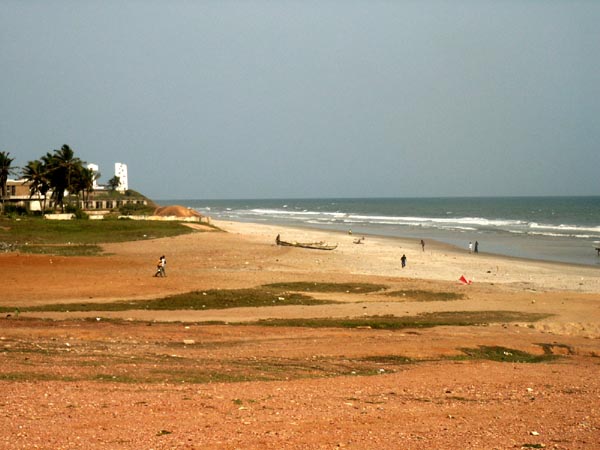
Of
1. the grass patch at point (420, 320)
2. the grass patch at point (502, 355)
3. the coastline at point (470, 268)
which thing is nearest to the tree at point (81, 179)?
the coastline at point (470, 268)

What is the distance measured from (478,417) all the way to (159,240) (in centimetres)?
4614

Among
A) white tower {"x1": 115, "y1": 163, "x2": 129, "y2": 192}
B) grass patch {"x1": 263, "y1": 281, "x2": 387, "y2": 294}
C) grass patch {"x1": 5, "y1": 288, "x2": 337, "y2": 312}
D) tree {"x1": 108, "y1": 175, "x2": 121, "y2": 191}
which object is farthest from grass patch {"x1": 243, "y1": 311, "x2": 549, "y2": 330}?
Answer: white tower {"x1": 115, "y1": 163, "x2": 129, "y2": 192}

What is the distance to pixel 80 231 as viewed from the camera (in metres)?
58.6

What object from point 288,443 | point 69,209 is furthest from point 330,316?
point 69,209

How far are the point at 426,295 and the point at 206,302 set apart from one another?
10.2 metres

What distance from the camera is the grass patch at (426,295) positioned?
3019 cm

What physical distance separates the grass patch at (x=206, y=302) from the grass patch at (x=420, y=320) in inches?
172

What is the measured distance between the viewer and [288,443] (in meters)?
10.4

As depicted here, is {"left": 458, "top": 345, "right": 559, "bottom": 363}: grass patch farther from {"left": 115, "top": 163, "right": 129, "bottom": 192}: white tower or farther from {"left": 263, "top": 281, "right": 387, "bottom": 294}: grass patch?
{"left": 115, "top": 163, "right": 129, "bottom": 192}: white tower

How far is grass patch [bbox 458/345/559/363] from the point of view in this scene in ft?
60.9

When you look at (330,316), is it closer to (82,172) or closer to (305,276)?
(305,276)

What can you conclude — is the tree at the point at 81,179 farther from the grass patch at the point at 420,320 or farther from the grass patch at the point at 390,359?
the grass patch at the point at 390,359

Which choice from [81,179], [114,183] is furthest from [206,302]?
[114,183]

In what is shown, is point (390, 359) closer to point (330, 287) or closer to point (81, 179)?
point (330, 287)
